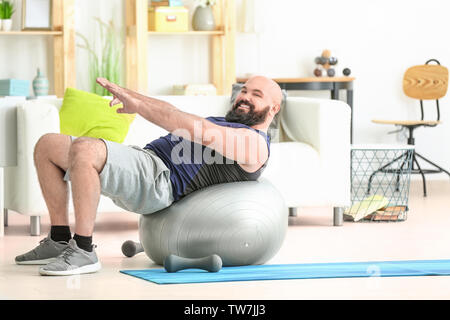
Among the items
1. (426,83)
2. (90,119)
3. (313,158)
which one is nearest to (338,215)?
(313,158)

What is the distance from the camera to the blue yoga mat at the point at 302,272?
3.20m

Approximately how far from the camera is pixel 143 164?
334 cm

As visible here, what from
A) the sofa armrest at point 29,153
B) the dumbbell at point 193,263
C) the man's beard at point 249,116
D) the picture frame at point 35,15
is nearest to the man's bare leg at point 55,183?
the dumbbell at point 193,263

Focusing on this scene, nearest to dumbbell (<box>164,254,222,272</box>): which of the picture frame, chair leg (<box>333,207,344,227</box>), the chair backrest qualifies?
chair leg (<box>333,207,344,227</box>)

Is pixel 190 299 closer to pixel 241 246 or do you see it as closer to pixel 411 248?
pixel 241 246

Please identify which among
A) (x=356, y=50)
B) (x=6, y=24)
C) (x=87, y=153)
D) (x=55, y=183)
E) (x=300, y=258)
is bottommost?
(x=300, y=258)

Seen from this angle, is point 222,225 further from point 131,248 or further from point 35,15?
point 35,15

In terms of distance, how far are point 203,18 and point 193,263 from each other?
362 centimetres

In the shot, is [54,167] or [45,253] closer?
[54,167]

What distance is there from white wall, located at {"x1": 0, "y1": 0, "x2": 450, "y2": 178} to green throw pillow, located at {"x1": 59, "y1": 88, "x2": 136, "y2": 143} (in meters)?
2.14

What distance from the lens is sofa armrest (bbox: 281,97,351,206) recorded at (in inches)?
187

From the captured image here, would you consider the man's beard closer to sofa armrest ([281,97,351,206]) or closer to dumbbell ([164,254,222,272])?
dumbbell ([164,254,222,272])

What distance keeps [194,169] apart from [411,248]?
1.20 meters
